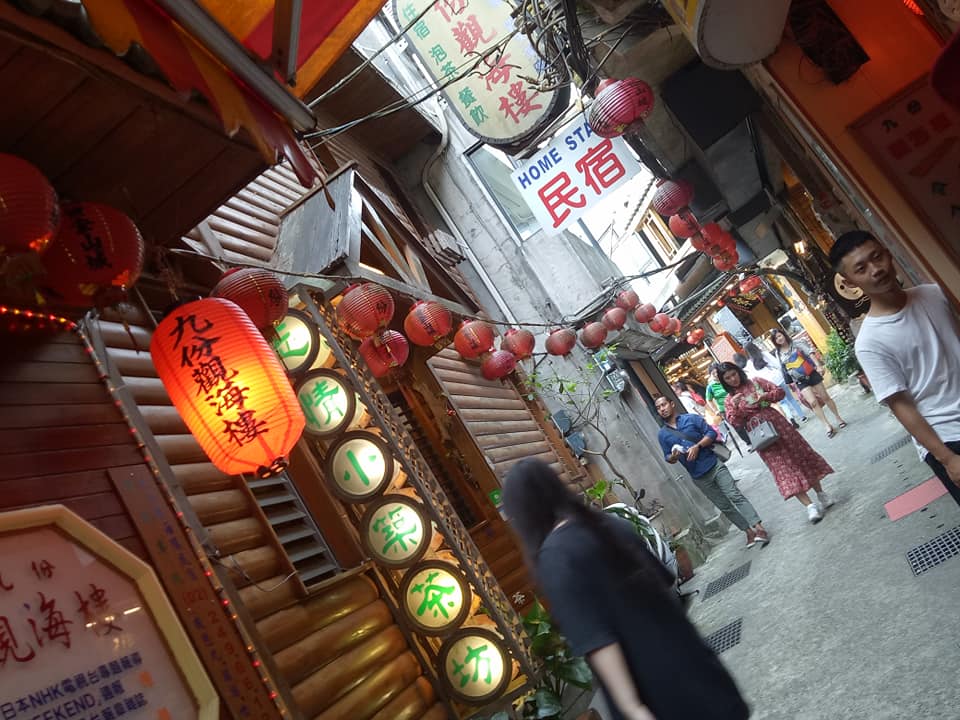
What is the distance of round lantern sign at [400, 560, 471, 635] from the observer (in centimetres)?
655

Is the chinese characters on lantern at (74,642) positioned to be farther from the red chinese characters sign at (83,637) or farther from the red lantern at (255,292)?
the red lantern at (255,292)

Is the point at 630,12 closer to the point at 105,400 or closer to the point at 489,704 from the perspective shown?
the point at 105,400

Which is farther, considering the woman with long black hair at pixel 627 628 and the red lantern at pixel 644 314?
the red lantern at pixel 644 314

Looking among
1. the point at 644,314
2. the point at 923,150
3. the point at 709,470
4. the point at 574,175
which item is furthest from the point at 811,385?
the point at 923,150

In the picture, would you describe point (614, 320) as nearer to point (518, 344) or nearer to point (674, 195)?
point (518, 344)

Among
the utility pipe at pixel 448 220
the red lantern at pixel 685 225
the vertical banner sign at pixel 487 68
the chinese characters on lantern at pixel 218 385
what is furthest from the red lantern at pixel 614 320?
the chinese characters on lantern at pixel 218 385

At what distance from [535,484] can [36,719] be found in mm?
2533

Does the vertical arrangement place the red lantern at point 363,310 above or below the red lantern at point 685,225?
below

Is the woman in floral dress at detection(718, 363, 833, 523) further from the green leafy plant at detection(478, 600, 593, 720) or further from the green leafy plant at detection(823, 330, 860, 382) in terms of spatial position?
the green leafy plant at detection(823, 330, 860, 382)

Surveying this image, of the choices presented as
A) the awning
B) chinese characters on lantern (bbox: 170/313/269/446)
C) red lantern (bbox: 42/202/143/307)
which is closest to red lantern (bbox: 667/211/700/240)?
the awning

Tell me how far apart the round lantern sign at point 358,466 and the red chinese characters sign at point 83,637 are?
2508 millimetres

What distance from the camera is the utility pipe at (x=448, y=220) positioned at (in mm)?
17641

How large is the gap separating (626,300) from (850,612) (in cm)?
1357

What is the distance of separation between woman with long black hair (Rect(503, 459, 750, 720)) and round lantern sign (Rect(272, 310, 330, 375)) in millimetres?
4139
